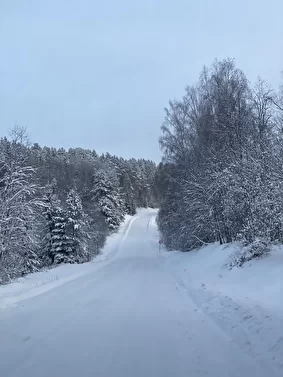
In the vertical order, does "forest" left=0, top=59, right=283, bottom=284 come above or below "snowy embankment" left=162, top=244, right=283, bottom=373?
above

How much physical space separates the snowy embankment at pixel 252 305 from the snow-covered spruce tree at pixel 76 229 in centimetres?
2706

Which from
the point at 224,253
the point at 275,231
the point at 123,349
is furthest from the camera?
the point at 224,253

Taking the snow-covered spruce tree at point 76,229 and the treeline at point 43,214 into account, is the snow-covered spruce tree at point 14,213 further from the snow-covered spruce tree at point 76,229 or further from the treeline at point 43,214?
the snow-covered spruce tree at point 76,229

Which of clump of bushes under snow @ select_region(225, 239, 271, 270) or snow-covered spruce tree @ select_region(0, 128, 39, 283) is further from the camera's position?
snow-covered spruce tree @ select_region(0, 128, 39, 283)

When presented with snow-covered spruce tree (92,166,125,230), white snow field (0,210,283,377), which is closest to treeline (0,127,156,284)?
snow-covered spruce tree (92,166,125,230)

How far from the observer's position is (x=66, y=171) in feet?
285

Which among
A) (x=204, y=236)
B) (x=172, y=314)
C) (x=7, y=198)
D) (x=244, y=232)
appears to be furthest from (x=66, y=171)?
(x=172, y=314)

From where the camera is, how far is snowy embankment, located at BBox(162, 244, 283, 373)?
20.0ft

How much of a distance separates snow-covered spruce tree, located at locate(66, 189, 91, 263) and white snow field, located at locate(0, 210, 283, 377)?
27.4 meters

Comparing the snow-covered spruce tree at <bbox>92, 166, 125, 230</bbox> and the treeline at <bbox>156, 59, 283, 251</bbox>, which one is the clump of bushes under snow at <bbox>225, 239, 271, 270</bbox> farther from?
the snow-covered spruce tree at <bbox>92, 166, 125, 230</bbox>

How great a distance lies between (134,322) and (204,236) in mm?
21198

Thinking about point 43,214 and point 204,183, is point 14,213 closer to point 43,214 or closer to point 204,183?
point 204,183

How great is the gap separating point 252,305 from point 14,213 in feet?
50.5

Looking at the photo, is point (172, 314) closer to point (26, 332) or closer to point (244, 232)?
point (26, 332)
